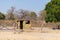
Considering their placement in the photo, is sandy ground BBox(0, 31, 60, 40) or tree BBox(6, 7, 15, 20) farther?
tree BBox(6, 7, 15, 20)

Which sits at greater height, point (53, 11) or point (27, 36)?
point (53, 11)

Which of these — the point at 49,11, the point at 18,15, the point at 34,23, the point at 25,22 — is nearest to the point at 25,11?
the point at 18,15

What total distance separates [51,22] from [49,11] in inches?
216

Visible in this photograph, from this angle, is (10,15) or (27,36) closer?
(27,36)

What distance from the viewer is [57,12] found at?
58.2 m

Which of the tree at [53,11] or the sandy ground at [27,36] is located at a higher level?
the tree at [53,11]

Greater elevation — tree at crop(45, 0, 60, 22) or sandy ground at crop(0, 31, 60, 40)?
tree at crop(45, 0, 60, 22)

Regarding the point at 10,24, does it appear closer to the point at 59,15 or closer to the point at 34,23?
the point at 34,23

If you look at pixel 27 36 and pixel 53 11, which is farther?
pixel 53 11

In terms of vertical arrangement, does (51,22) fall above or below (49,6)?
below

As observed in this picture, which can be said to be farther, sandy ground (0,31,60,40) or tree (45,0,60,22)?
tree (45,0,60,22)

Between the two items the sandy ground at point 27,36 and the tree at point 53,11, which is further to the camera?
the tree at point 53,11

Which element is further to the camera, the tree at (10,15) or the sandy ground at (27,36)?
the tree at (10,15)

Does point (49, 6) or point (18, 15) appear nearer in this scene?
point (49, 6)
